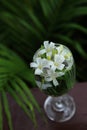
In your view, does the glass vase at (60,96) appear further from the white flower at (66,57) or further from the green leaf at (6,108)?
the green leaf at (6,108)

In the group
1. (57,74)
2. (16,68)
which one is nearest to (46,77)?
(57,74)

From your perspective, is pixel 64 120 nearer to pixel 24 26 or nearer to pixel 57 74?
pixel 57 74

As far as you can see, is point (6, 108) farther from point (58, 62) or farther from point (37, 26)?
point (37, 26)

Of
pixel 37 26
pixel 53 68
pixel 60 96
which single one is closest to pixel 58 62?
pixel 53 68

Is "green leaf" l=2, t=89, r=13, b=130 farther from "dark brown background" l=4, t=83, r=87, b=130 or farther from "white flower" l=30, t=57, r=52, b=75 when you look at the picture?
"white flower" l=30, t=57, r=52, b=75

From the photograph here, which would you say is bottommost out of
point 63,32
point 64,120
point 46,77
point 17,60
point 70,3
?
point 64,120

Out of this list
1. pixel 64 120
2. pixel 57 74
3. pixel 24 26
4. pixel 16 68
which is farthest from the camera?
pixel 24 26
